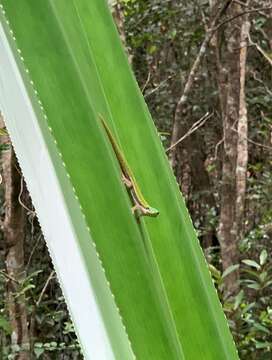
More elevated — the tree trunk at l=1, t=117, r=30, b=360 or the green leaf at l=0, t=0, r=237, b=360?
the green leaf at l=0, t=0, r=237, b=360

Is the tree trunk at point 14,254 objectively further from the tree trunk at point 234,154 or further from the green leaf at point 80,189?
the green leaf at point 80,189

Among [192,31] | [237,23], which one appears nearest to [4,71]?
[237,23]

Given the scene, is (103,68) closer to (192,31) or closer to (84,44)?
(84,44)

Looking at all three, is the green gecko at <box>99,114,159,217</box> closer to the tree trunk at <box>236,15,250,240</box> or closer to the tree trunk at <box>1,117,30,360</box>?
the tree trunk at <box>1,117,30,360</box>

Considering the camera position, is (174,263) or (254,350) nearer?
(174,263)

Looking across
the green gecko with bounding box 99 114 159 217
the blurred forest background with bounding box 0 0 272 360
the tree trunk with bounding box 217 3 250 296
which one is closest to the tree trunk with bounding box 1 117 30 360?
the blurred forest background with bounding box 0 0 272 360

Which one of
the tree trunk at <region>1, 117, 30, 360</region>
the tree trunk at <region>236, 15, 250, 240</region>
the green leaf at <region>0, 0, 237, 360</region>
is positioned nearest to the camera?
the green leaf at <region>0, 0, 237, 360</region>

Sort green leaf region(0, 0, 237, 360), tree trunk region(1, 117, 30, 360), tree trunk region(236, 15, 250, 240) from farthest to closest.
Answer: tree trunk region(236, 15, 250, 240)
tree trunk region(1, 117, 30, 360)
green leaf region(0, 0, 237, 360)
